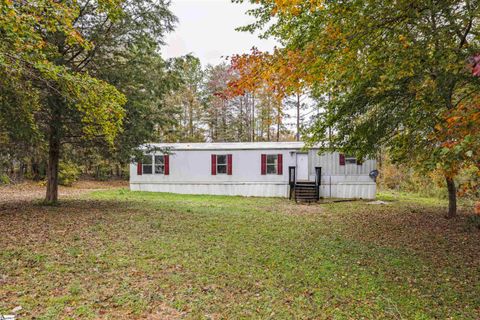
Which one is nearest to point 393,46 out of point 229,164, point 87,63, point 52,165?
point 87,63

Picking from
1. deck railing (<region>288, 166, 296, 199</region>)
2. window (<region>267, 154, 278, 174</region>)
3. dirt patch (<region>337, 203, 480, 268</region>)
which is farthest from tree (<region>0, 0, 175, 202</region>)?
deck railing (<region>288, 166, 296, 199</region>)

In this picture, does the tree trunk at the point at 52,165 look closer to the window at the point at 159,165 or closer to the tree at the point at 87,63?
the tree at the point at 87,63

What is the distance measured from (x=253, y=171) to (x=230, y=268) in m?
11.3

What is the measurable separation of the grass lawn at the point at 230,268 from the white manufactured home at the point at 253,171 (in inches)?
267

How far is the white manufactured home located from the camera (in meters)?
15.6

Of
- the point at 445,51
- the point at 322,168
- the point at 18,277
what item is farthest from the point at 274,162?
the point at 18,277

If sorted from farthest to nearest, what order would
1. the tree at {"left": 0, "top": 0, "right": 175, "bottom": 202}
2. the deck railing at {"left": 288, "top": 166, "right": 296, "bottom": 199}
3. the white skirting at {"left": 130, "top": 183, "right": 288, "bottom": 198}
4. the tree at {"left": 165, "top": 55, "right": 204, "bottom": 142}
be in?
the tree at {"left": 165, "top": 55, "right": 204, "bottom": 142}
the white skirting at {"left": 130, "top": 183, "right": 288, "bottom": 198}
the deck railing at {"left": 288, "top": 166, "right": 296, "bottom": 199}
the tree at {"left": 0, "top": 0, "right": 175, "bottom": 202}

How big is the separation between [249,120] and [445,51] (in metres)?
22.3

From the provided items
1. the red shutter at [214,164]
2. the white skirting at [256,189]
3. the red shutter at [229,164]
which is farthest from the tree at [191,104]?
the red shutter at [229,164]

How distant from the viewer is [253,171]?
16.2 metres

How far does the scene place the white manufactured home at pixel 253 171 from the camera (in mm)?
15562

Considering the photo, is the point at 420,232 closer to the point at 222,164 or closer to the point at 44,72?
the point at 44,72

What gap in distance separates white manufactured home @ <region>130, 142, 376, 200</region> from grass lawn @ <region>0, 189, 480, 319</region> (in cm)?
677

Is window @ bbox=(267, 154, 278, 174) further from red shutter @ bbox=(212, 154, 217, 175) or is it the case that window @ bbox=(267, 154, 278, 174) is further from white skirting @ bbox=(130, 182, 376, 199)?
red shutter @ bbox=(212, 154, 217, 175)
